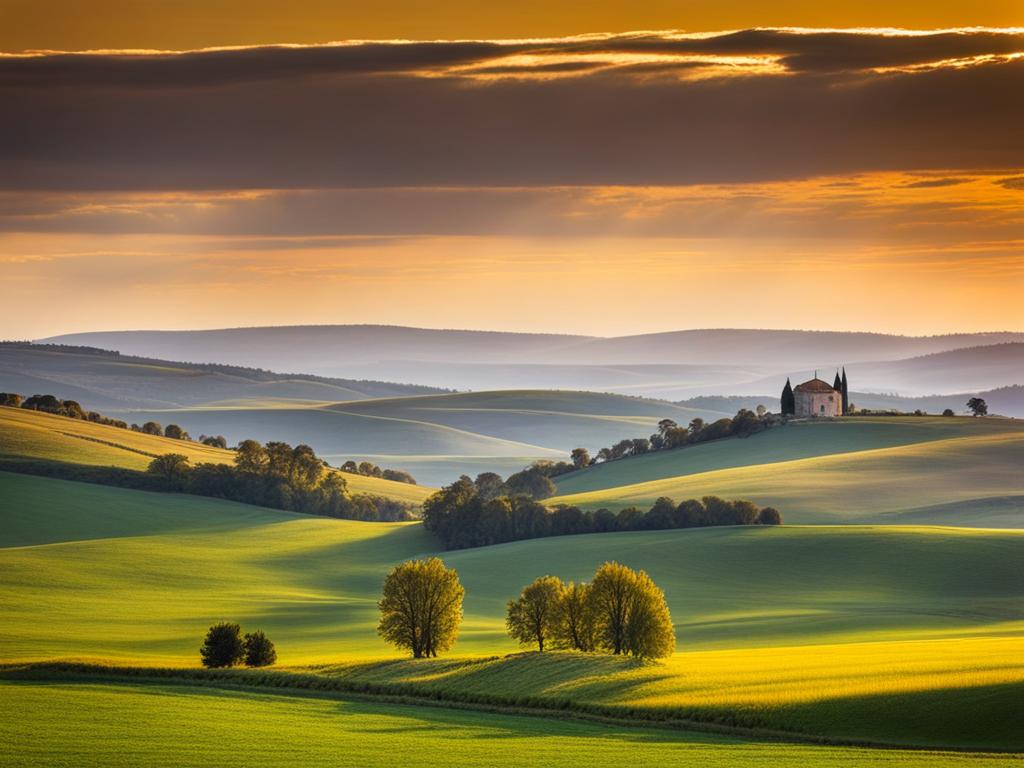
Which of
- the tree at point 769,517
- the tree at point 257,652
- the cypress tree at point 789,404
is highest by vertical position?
the cypress tree at point 789,404

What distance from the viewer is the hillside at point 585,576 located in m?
49.2

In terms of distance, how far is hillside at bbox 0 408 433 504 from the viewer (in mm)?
145125

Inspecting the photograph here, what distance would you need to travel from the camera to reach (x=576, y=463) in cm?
18512

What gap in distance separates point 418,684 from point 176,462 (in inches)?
3625

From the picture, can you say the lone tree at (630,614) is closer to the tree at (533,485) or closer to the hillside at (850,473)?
the hillside at (850,473)

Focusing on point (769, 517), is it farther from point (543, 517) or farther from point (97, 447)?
point (97, 447)

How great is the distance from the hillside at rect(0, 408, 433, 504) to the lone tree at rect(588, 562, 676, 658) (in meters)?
88.8

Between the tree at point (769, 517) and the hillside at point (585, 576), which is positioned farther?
the tree at point (769, 517)

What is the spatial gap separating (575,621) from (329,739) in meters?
21.6

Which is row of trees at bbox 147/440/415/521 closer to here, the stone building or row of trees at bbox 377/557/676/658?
the stone building

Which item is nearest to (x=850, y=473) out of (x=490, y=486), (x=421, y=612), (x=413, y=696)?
(x=490, y=486)

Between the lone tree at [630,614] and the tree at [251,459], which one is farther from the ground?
the tree at [251,459]

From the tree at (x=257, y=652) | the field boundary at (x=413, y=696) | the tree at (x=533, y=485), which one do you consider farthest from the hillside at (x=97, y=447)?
the field boundary at (x=413, y=696)

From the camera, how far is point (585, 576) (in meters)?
101
